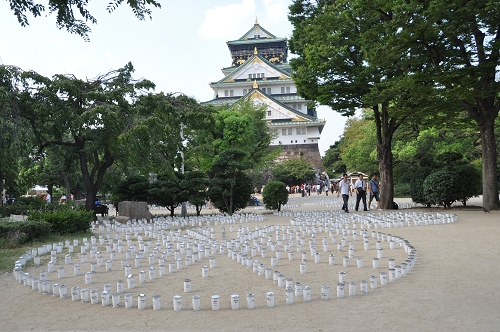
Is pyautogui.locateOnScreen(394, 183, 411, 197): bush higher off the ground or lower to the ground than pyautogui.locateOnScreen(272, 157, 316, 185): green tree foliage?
lower

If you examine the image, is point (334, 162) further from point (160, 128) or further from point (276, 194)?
point (160, 128)

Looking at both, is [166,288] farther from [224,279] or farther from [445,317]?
[445,317]

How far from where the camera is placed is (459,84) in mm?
12352

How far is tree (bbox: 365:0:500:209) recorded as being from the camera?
11.4 meters

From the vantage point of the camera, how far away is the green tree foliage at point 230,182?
15.7m

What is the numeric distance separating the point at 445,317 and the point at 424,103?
1119 centimetres

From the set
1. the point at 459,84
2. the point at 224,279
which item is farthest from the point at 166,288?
the point at 459,84

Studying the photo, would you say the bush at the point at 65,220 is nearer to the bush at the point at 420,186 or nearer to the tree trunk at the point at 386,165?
the tree trunk at the point at 386,165

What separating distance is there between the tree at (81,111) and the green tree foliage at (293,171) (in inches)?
1124

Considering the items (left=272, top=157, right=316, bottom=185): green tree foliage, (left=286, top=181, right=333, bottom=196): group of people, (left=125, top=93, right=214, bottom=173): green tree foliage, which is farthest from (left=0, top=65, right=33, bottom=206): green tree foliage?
(left=272, top=157, right=316, bottom=185): green tree foliage

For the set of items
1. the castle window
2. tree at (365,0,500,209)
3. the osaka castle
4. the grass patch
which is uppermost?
the osaka castle

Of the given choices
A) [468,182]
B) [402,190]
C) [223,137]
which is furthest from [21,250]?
[402,190]

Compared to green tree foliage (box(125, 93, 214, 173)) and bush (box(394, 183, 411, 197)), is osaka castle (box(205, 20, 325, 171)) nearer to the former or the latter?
bush (box(394, 183, 411, 197))

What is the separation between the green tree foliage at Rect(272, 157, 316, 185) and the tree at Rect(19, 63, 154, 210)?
93.7 ft
